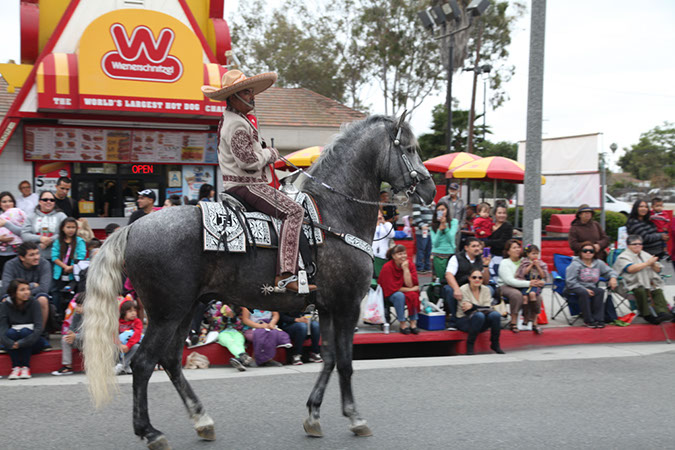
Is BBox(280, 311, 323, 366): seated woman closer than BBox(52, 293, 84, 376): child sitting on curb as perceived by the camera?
No

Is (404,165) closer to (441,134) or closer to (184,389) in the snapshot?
(184,389)

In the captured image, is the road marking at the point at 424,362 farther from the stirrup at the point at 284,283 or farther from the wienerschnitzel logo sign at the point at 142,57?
the wienerschnitzel logo sign at the point at 142,57

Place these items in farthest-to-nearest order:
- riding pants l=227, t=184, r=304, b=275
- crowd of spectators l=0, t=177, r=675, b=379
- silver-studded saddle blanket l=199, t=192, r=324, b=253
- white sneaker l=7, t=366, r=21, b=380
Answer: crowd of spectators l=0, t=177, r=675, b=379, white sneaker l=7, t=366, r=21, b=380, riding pants l=227, t=184, r=304, b=275, silver-studded saddle blanket l=199, t=192, r=324, b=253

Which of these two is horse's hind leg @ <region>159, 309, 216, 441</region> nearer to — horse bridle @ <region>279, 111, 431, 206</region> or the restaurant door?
horse bridle @ <region>279, 111, 431, 206</region>

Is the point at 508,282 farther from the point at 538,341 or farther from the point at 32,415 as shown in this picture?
the point at 32,415

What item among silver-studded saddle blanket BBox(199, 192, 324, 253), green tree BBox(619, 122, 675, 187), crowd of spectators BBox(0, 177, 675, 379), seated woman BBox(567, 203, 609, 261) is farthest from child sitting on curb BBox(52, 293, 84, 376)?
green tree BBox(619, 122, 675, 187)

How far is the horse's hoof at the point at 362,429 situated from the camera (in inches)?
191

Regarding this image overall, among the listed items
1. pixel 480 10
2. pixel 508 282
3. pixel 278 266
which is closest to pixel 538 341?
pixel 508 282

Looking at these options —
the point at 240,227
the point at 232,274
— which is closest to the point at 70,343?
the point at 232,274

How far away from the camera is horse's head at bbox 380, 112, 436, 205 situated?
5.09 metres

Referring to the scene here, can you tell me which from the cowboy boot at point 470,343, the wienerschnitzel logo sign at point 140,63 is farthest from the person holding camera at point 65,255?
the cowboy boot at point 470,343

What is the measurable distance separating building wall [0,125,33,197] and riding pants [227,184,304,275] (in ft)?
32.5

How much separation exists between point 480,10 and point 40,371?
13080mm

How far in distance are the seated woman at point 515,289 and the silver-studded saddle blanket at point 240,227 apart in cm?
481
